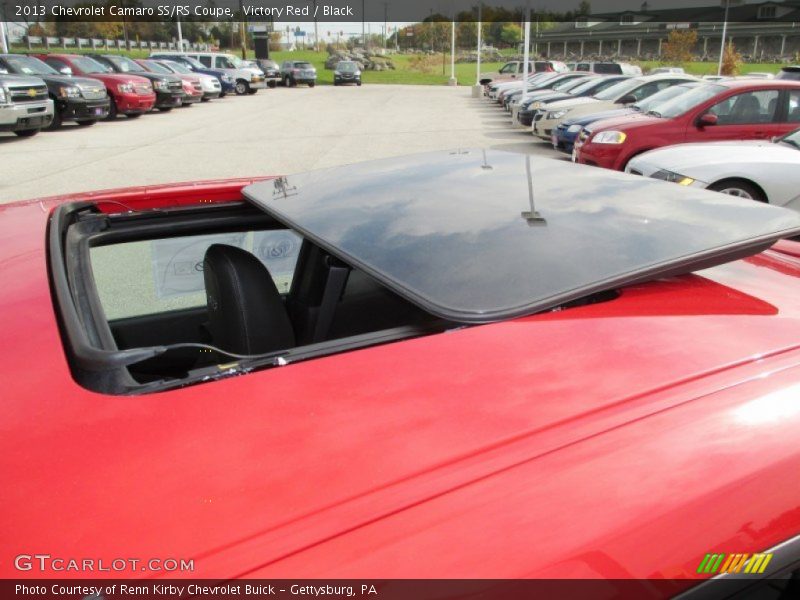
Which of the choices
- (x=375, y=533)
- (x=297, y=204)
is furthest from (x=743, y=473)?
(x=297, y=204)

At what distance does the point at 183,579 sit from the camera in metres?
0.88

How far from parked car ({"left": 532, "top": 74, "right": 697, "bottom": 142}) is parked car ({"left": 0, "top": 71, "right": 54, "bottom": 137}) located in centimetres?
1131

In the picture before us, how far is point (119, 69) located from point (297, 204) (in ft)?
76.7

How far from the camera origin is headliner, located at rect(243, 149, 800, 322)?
1.43 metres

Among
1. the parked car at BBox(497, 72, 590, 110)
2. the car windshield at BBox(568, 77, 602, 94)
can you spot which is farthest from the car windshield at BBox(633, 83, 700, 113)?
the parked car at BBox(497, 72, 590, 110)

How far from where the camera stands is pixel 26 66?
16859mm

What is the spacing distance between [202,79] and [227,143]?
583 inches

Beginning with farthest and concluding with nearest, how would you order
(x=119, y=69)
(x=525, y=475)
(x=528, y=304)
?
(x=119, y=69) → (x=528, y=304) → (x=525, y=475)

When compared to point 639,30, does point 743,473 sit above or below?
below

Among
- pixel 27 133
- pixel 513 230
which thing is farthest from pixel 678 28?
pixel 513 230

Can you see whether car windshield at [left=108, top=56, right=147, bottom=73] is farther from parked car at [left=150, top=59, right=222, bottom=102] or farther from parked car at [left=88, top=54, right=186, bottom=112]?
parked car at [left=150, top=59, right=222, bottom=102]

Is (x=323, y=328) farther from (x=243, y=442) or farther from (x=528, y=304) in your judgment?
(x=243, y=442)

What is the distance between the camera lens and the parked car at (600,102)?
1401cm

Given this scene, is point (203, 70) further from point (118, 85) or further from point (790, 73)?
point (790, 73)
